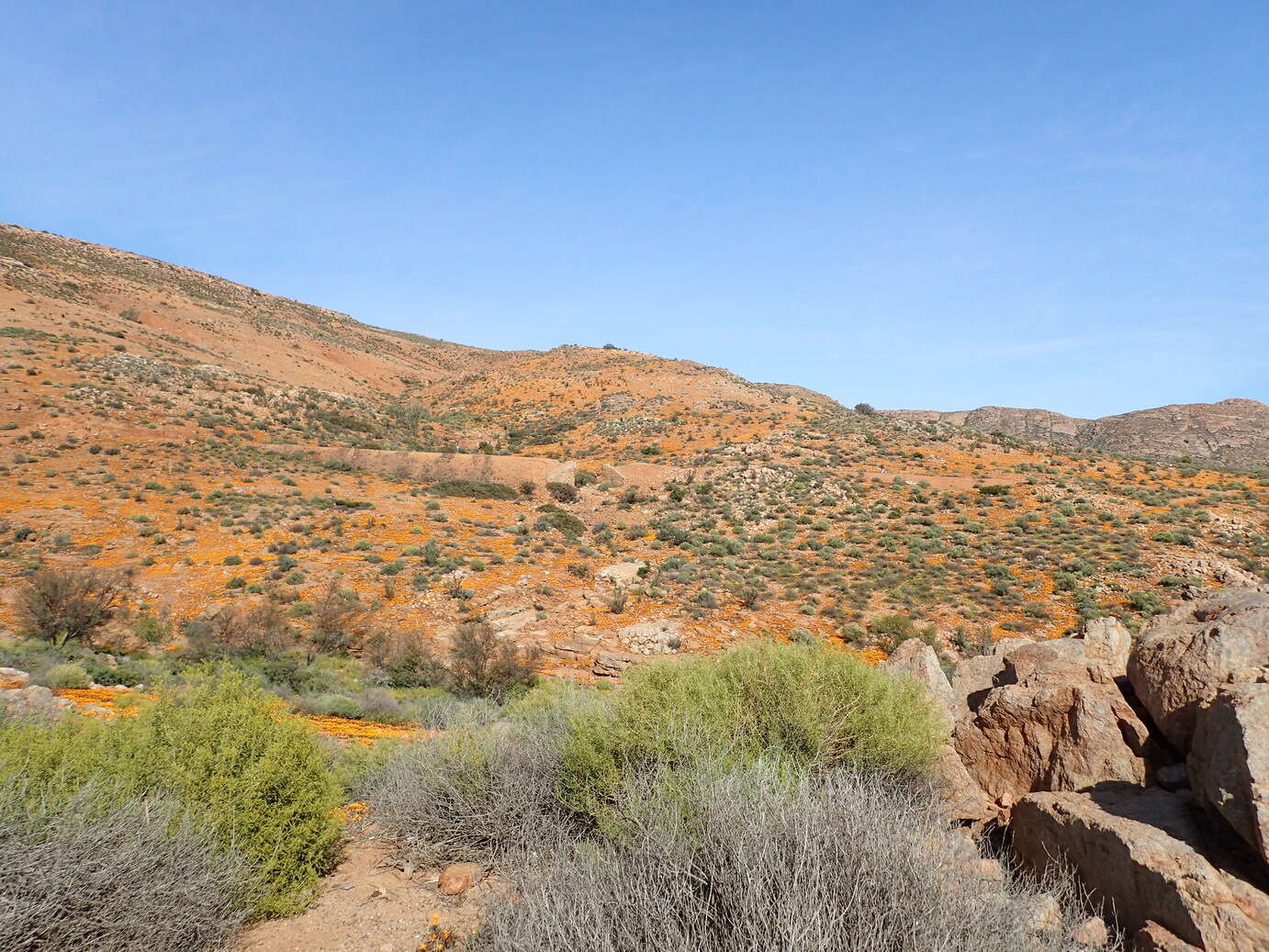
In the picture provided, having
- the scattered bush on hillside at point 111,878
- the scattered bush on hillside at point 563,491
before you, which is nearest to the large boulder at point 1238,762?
the scattered bush on hillside at point 111,878

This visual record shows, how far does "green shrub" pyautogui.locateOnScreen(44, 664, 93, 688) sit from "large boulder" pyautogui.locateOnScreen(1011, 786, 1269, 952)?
Answer: 39.2ft

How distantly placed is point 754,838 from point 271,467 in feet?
93.4

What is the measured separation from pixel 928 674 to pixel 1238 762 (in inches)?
132

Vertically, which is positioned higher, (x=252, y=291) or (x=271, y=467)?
(x=252, y=291)

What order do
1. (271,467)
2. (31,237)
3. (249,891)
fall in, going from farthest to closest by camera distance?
A: (31,237) → (271,467) → (249,891)

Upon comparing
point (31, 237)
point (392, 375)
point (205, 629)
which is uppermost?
point (31, 237)

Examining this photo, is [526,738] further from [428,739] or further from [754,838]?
[754,838]

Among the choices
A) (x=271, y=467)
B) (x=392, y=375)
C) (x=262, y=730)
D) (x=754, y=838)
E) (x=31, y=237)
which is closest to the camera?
(x=754, y=838)

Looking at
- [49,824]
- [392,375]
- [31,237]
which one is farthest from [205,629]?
[31,237]

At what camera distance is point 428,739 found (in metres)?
5.87

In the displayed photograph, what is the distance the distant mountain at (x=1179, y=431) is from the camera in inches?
2106

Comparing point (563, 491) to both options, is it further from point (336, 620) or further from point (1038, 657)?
point (1038, 657)

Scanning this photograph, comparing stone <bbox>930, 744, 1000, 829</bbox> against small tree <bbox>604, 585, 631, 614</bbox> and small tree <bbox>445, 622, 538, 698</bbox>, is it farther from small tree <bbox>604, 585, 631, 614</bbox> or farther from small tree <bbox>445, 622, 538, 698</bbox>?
small tree <bbox>604, 585, 631, 614</bbox>

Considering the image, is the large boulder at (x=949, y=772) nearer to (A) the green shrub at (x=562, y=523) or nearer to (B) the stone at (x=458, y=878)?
(B) the stone at (x=458, y=878)
